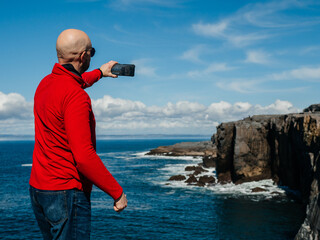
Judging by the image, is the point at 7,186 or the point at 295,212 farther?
the point at 7,186

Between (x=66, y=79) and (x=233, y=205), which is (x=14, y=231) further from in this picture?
(x=66, y=79)

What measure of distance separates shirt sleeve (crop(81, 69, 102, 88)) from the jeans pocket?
1.55m

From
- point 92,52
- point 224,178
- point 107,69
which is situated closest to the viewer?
point 92,52

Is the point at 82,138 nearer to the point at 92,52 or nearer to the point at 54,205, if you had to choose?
the point at 54,205

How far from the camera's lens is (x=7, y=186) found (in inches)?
1849

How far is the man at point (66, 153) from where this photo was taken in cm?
278

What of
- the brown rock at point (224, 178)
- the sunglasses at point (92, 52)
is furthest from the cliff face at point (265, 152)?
the sunglasses at point (92, 52)

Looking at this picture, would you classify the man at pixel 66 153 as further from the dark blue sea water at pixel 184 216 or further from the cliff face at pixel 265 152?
the cliff face at pixel 265 152

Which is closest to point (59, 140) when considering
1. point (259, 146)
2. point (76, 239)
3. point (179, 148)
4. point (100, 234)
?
point (76, 239)

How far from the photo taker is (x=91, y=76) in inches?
159

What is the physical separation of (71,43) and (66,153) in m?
1.03

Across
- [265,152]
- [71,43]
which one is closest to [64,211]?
[71,43]

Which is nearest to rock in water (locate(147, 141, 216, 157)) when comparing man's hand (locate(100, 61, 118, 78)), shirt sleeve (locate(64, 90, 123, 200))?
man's hand (locate(100, 61, 118, 78))

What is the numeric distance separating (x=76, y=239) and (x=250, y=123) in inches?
1646
